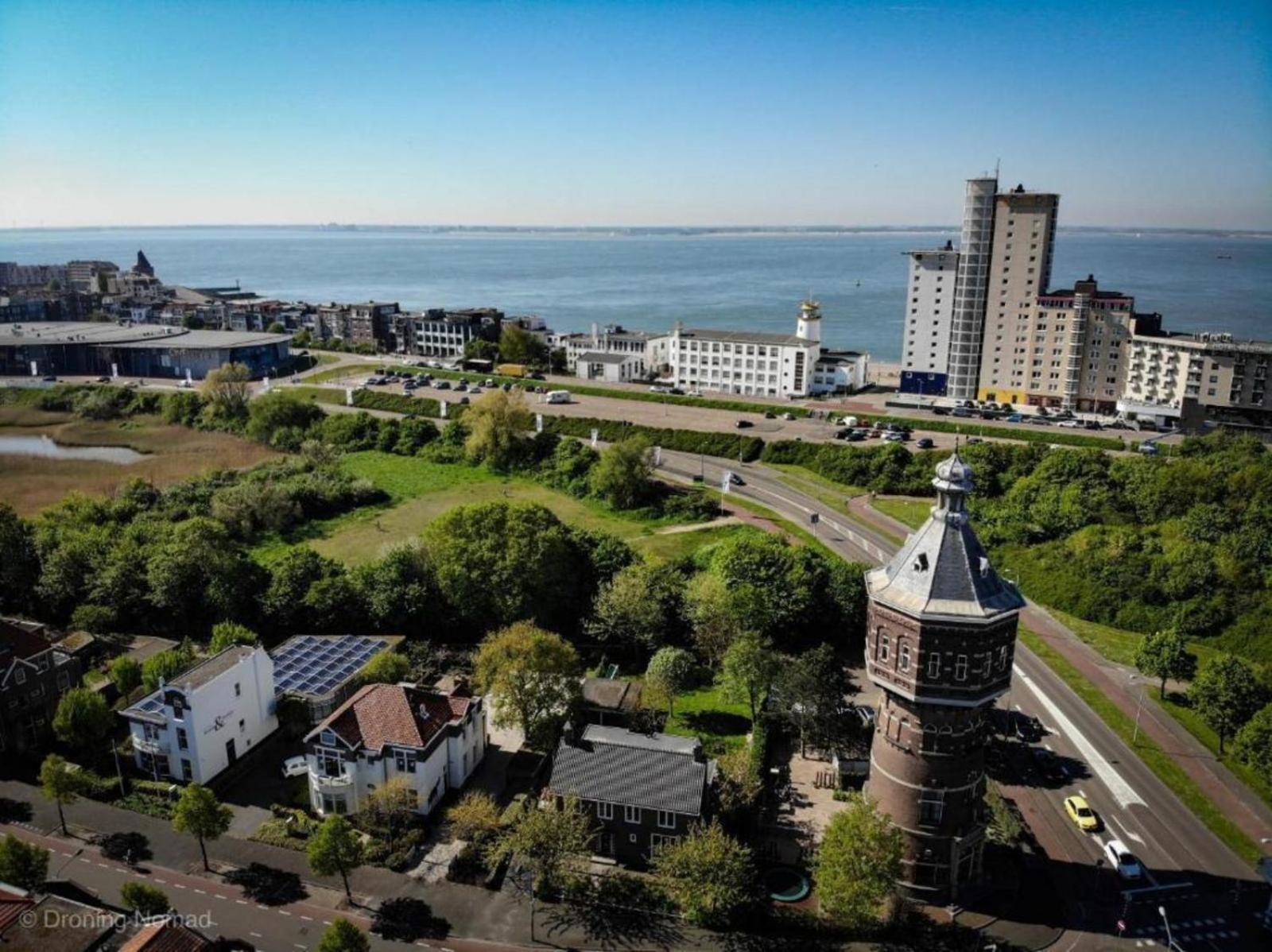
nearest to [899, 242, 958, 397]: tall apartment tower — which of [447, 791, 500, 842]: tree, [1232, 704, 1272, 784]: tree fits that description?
[1232, 704, 1272, 784]: tree

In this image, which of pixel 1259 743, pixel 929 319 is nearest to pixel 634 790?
pixel 1259 743

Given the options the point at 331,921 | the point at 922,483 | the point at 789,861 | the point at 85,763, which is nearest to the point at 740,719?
the point at 789,861

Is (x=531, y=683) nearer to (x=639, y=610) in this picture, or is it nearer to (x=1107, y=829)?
(x=639, y=610)

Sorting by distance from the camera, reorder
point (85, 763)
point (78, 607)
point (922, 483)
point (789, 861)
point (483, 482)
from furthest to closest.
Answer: point (483, 482) → point (922, 483) → point (78, 607) → point (85, 763) → point (789, 861)

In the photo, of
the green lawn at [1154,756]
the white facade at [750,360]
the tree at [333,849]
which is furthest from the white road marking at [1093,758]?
the white facade at [750,360]

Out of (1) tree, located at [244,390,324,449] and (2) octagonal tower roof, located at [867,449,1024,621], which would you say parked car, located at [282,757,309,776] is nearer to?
(2) octagonal tower roof, located at [867,449,1024,621]

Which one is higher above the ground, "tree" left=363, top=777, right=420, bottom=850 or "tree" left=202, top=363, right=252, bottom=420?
A: "tree" left=202, top=363, right=252, bottom=420

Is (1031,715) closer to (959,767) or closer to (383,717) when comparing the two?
(959,767)
